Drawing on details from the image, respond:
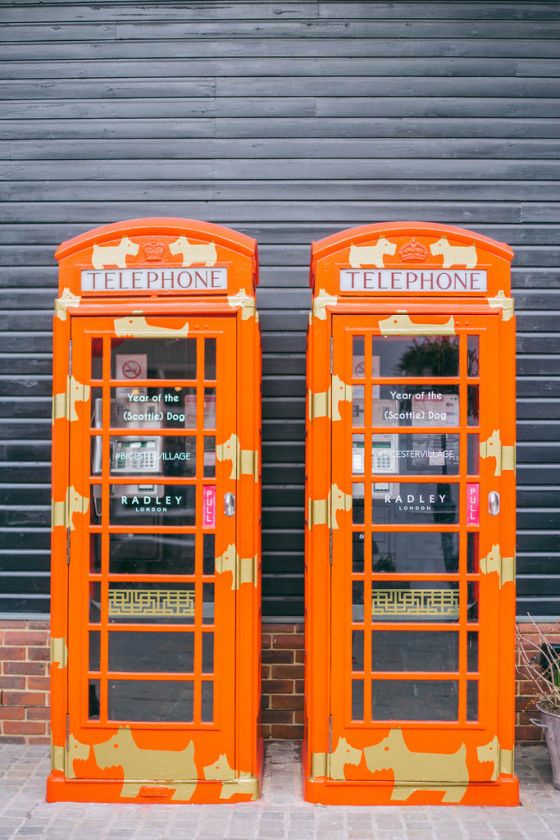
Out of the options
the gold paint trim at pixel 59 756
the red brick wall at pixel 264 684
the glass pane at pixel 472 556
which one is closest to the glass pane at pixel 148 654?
the gold paint trim at pixel 59 756

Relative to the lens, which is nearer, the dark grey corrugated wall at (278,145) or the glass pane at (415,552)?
the glass pane at (415,552)

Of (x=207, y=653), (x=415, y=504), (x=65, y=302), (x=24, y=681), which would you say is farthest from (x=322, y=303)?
(x=24, y=681)

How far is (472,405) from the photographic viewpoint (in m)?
4.21

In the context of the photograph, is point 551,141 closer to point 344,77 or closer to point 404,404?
point 344,77

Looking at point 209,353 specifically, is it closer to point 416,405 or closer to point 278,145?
point 416,405

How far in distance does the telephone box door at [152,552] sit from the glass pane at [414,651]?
0.86 metres

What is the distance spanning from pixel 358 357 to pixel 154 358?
1186mm

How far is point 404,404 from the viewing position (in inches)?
168

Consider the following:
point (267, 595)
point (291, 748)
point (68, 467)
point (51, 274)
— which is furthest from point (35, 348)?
point (291, 748)

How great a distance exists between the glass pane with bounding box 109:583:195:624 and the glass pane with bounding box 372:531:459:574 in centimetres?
111

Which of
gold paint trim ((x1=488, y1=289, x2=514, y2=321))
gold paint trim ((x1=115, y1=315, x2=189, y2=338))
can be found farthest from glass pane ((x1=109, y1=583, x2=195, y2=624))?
gold paint trim ((x1=488, y1=289, x2=514, y2=321))

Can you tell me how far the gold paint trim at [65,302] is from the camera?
4.24 meters

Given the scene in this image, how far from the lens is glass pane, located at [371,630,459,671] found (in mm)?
4230

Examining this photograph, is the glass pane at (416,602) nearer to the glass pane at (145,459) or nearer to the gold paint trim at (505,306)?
the glass pane at (145,459)
